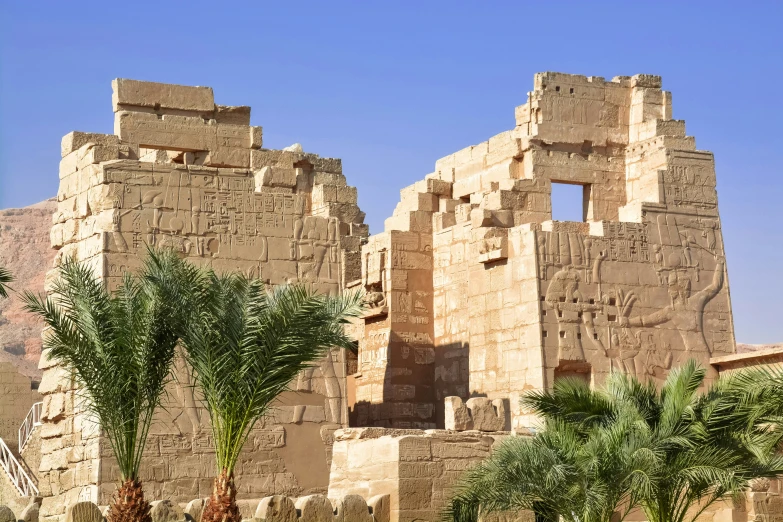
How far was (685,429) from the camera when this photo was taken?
14.0 metres

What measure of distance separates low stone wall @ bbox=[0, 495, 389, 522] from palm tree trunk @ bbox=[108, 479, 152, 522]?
0.32 meters

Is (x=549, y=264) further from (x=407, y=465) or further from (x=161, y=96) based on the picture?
(x=161, y=96)

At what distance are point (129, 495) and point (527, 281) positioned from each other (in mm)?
8554

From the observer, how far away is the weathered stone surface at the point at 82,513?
14.4m

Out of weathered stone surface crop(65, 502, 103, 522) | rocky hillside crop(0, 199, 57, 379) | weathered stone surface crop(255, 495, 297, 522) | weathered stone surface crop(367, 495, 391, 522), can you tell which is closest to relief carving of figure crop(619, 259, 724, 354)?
weathered stone surface crop(367, 495, 391, 522)

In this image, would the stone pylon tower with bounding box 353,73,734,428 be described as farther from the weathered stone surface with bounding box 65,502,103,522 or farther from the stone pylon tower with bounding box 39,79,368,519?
the weathered stone surface with bounding box 65,502,103,522

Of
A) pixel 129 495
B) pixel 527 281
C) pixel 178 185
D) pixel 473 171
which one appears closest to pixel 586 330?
pixel 527 281

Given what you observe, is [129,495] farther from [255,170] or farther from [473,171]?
[473,171]

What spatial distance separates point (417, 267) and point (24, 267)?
4558 centimetres

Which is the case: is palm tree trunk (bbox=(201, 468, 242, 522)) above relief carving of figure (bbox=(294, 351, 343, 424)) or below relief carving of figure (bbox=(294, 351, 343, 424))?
below

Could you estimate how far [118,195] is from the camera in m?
19.4

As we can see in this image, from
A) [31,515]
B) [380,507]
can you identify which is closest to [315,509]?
[380,507]

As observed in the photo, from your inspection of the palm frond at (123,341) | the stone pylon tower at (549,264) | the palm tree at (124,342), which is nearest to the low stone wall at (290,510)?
the palm tree at (124,342)

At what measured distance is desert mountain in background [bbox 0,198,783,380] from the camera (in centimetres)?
5731
